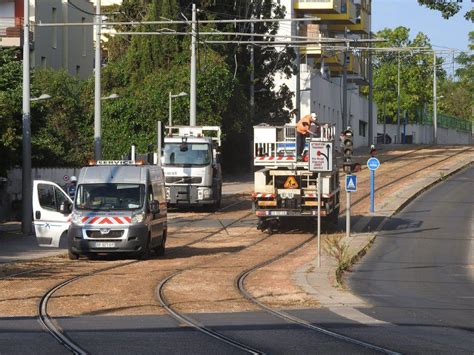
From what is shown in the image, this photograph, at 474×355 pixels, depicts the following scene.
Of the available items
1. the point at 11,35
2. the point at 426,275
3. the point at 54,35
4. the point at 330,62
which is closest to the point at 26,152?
the point at 426,275

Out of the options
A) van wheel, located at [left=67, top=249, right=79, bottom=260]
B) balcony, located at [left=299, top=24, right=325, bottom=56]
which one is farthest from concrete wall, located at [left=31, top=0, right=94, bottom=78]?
van wheel, located at [left=67, top=249, right=79, bottom=260]

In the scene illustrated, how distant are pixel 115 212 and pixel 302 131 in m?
10.0

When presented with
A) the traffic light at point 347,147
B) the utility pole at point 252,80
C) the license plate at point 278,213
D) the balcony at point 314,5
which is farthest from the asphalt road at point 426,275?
→ the balcony at point 314,5

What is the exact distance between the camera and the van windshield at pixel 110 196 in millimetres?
26987

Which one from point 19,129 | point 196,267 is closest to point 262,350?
point 196,267

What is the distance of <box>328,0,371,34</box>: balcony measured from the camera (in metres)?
88.4

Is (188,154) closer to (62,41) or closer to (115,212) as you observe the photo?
(115,212)

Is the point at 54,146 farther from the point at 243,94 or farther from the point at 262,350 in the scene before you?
the point at 262,350

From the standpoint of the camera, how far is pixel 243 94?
60531mm

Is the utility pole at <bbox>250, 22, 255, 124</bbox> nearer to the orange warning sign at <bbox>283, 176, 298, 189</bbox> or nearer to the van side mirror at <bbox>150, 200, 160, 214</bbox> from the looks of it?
the orange warning sign at <bbox>283, 176, 298, 189</bbox>

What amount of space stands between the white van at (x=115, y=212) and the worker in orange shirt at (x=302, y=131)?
23.6 ft

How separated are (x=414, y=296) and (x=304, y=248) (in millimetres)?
10695

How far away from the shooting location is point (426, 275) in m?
24.8

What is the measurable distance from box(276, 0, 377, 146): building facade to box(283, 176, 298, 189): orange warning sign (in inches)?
1330
